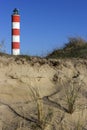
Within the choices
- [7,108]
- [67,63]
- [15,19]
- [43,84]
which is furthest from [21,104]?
[15,19]

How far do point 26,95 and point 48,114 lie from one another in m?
0.98

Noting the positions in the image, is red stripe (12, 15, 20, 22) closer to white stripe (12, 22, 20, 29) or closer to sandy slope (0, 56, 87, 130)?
white stripe (12, 22, 20, 29)

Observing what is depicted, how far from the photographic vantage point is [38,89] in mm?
8469

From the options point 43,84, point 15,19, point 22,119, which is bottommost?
point 22,119

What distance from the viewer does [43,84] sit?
9.09 m

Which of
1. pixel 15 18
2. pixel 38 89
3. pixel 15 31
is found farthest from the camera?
pixel 15 31

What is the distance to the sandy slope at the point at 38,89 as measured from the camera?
7.87m

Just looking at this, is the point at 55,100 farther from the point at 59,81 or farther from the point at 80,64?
the point at 80,64

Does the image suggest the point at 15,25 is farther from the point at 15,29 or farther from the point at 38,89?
the point at 38,89

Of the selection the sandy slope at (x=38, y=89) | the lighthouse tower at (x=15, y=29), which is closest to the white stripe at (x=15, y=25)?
the lighthouse tower at (x=15, y=29)

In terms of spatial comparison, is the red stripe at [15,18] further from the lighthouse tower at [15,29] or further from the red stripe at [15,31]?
the red stripe at [15,31]

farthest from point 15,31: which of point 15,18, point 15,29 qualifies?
point 15,18

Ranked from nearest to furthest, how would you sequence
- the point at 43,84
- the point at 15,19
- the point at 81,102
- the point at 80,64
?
1. the point at 81,102
2. the point at 43,84
3. the point at 80,64
4. the point at 15,19

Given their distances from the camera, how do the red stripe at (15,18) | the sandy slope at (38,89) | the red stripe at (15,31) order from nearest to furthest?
the sandy slope at (38,89), the red stripe at (15,18), the red stripe at (15,31)
